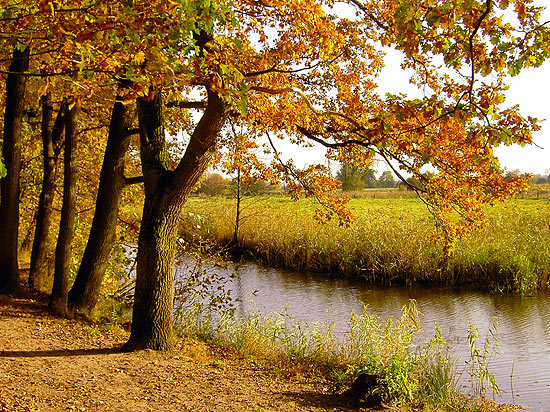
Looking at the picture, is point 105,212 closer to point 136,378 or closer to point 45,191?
point 45,191

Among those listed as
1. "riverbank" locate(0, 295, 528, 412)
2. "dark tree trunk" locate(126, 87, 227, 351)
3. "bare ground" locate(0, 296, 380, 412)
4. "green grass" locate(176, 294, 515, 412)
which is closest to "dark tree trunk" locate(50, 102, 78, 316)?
"riverbank" locate(0, 295, 528, 412)

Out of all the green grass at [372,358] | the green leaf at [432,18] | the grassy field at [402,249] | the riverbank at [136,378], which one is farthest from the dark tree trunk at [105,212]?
the green leaf at [432,18]

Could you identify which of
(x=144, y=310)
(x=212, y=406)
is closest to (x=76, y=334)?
(x=144, y=310)

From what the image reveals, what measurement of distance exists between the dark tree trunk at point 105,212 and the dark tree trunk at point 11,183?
4.54 ft

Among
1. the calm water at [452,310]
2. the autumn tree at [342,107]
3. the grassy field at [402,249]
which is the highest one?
the autumn tree at [342,107]

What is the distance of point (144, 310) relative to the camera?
22.7ft

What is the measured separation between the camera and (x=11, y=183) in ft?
30.6

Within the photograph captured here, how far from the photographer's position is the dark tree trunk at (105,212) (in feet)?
28.1

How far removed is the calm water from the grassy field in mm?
788

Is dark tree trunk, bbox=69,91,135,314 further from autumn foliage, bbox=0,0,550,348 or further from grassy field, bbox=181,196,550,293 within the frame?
grassy field, bbox=181,196,550,293

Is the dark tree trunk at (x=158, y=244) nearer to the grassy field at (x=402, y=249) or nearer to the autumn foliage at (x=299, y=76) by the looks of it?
the autumn foliage at (x=299, y=76)

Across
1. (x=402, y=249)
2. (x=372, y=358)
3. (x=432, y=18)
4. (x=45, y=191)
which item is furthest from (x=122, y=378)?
(x=402, y=249)

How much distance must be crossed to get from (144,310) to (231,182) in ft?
50.2

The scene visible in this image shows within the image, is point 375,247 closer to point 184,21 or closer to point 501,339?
point 501,339
